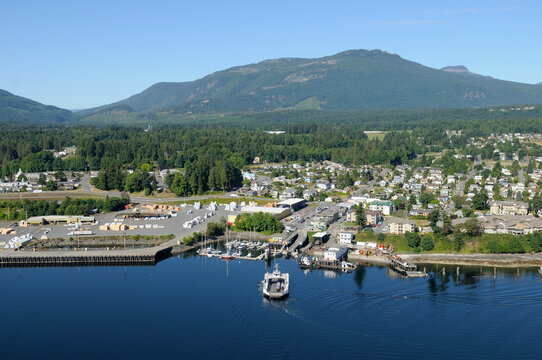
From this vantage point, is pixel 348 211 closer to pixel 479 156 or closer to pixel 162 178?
pixel 162 178

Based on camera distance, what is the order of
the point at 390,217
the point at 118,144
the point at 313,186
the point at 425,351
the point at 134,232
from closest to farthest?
the point at 425,351, the point at 134,232, the point at 390,217, the point at 313,186, the point at 118,144

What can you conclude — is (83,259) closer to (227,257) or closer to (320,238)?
(227,257)

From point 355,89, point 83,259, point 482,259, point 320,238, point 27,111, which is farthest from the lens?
point 27,111

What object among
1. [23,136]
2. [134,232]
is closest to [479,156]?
[134,232]

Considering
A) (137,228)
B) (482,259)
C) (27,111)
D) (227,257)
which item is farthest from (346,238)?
(27,111)

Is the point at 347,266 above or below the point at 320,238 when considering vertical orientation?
below

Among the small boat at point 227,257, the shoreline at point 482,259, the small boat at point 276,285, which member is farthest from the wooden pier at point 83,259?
the shoreline at point 482,259

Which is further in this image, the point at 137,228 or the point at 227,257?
the point at 137,228

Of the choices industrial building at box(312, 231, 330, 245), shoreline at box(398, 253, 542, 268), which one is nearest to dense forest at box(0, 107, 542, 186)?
industrial building at box(312, 231, 330, 245)
